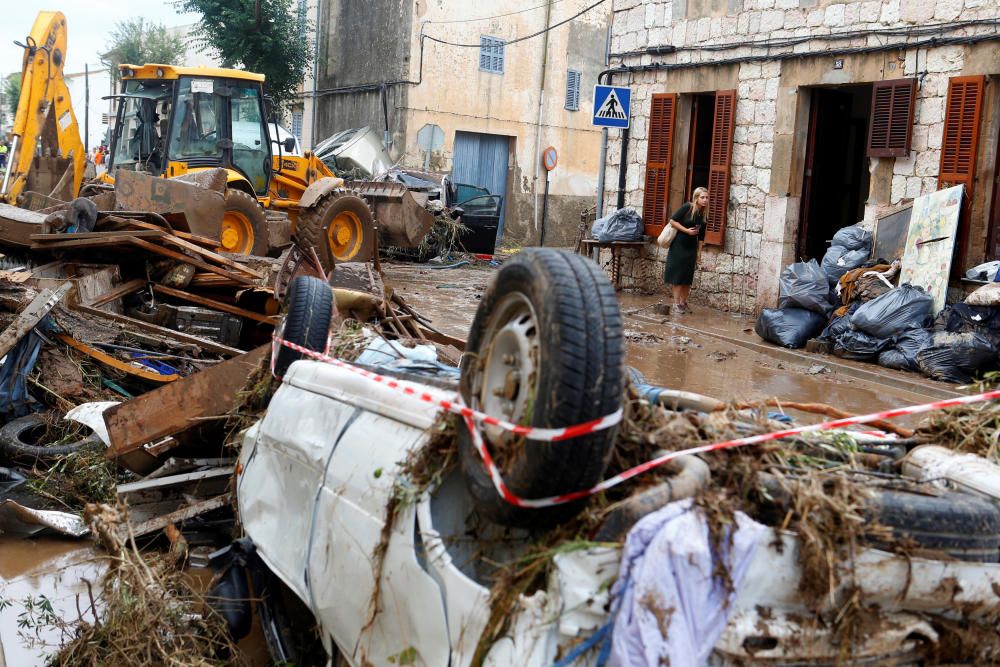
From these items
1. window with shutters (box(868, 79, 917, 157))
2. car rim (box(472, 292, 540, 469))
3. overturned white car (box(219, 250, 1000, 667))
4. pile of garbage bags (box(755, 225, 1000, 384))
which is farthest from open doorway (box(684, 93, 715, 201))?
car rim (box(472, 292, 540, 469))

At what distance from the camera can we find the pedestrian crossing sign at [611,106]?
1425 cm

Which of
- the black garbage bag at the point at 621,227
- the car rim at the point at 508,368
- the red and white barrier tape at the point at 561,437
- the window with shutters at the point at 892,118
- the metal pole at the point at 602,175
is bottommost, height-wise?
the red and white barrier tape at the point at 561,437

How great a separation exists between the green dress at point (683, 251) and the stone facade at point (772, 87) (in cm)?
75

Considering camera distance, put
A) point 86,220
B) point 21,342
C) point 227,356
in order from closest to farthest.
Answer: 1. point 21,342
2. point 227,356
3. point 86,220

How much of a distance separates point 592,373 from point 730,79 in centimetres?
1238

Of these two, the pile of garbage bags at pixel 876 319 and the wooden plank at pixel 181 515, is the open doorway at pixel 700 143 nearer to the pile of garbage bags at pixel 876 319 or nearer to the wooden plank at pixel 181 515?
the pile of garbage bags at pixel 876 319

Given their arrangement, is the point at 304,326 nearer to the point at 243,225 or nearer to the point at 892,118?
the point at 243,225

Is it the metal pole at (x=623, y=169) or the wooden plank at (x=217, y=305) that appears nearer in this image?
the wooden plank at (x=217, y=305)

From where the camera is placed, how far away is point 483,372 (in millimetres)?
2822

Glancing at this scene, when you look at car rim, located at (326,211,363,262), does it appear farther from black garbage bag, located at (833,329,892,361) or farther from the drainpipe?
the drainpipe

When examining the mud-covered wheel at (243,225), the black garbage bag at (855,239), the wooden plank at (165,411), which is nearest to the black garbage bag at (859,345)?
the black garbage bag at (855,239)

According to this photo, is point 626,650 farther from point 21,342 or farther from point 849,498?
point 21,342


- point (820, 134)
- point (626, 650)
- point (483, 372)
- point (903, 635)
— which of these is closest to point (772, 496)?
point (903, 635)

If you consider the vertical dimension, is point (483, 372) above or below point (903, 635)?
above
